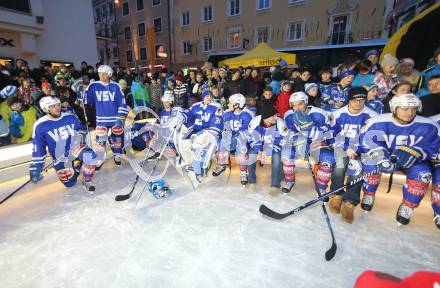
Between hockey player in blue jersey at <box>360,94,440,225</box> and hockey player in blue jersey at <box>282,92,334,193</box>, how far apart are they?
0.47 meters

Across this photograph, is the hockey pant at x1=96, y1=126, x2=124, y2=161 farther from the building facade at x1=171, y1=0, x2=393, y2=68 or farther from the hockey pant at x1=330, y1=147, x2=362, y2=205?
the building facade at x1=171, y1=0, x2=393, y2=68

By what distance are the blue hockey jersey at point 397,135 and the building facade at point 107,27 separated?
103 feet

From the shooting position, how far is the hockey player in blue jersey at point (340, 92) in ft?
13.6

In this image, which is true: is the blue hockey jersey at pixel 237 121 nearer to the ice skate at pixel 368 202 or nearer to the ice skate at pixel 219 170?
the ice skate at pixel 219 170

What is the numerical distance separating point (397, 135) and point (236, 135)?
83.5 inches

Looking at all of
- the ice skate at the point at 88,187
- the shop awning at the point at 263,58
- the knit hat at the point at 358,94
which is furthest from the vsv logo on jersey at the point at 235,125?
the shop awning at the point at 263,58

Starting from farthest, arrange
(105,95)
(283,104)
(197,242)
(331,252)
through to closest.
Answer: (283,104), (105,95), (197,242), (331,252)

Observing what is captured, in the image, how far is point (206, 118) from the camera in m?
4.39

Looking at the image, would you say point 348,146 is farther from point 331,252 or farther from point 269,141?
point 331,252

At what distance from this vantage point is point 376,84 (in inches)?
157

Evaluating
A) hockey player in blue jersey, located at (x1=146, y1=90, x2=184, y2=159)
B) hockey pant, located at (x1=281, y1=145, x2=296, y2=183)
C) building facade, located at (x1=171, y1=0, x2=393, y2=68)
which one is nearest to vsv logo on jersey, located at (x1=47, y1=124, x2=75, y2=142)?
hockey player in blue jersey, located at (x1=146, y1=90, x2=184, y2=159)

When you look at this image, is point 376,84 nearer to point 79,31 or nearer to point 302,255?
point 302,255

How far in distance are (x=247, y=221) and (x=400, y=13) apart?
10.9 metres

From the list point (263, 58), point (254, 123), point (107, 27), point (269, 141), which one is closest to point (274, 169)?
point (269, 141)
